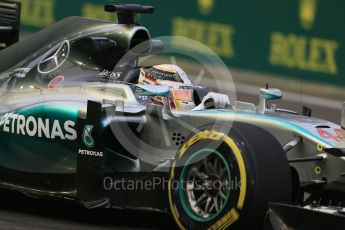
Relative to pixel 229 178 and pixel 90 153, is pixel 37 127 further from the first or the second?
pixel 229 178

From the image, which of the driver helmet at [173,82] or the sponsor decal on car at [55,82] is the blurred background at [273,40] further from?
the sponsor decal on car at [55,82]

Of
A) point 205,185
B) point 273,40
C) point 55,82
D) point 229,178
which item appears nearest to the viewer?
point 229,178

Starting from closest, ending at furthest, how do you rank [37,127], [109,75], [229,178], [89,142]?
[229,178] < [89,142] < [37,127] < [109,75]

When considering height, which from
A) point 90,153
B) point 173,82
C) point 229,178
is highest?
point 173,82

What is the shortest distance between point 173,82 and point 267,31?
4.42m

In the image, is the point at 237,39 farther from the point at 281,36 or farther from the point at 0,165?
the point at 0,165

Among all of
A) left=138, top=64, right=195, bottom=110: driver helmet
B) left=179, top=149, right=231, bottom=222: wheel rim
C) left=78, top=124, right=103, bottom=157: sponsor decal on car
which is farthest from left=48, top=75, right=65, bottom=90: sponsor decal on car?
left=179, top=149, right=231, bottom=222: wheel rim

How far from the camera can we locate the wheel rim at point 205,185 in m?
6.29

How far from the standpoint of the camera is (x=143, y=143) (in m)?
7.13

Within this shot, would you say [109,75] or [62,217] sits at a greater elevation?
[109,75]

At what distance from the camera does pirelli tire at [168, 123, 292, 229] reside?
606cm

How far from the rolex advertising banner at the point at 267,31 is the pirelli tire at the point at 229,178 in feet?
17.9

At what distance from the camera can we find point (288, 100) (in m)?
11.9

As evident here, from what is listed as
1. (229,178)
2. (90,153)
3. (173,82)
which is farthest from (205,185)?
(173,82)
